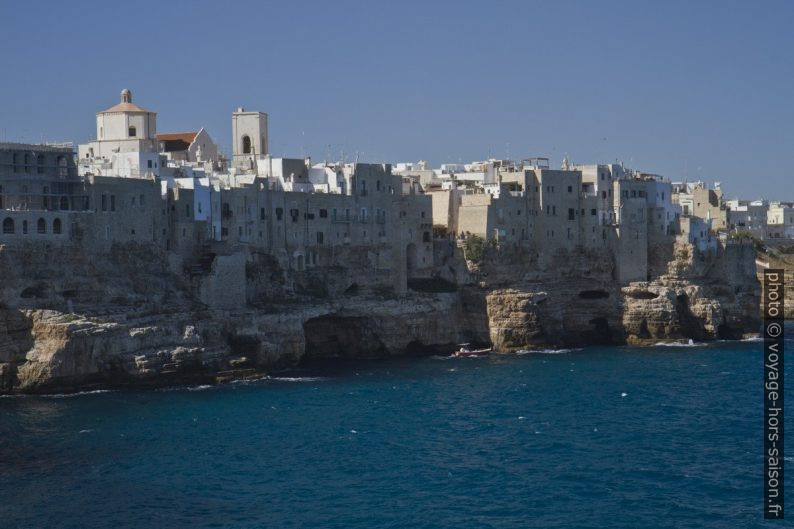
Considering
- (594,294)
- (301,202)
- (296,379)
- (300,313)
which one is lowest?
(296,379)

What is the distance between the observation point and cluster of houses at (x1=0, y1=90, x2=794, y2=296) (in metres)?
56.2

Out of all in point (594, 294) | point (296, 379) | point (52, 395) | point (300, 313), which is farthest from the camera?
point (594, 294)

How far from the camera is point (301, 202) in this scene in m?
66.4

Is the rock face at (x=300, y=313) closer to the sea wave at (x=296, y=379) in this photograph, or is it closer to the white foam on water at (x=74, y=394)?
the white foam on water at (x=74, y=394)

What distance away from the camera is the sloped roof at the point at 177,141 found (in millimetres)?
74500

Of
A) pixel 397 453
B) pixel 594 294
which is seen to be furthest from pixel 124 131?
pixel 397 453

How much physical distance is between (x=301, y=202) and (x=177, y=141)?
12.6m

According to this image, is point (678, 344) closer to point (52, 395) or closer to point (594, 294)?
point (594, 294)

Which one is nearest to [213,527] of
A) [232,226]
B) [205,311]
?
[205,311]

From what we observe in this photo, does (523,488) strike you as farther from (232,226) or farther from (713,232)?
(713,232)

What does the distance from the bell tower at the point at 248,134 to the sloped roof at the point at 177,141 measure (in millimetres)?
2560

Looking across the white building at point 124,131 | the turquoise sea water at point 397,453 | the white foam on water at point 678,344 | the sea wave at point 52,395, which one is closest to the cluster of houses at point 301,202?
the white building at point 124,131

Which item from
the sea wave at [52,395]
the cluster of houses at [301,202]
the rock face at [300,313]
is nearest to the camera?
the sea wave at [52,395]

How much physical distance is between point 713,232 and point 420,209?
23058mm
